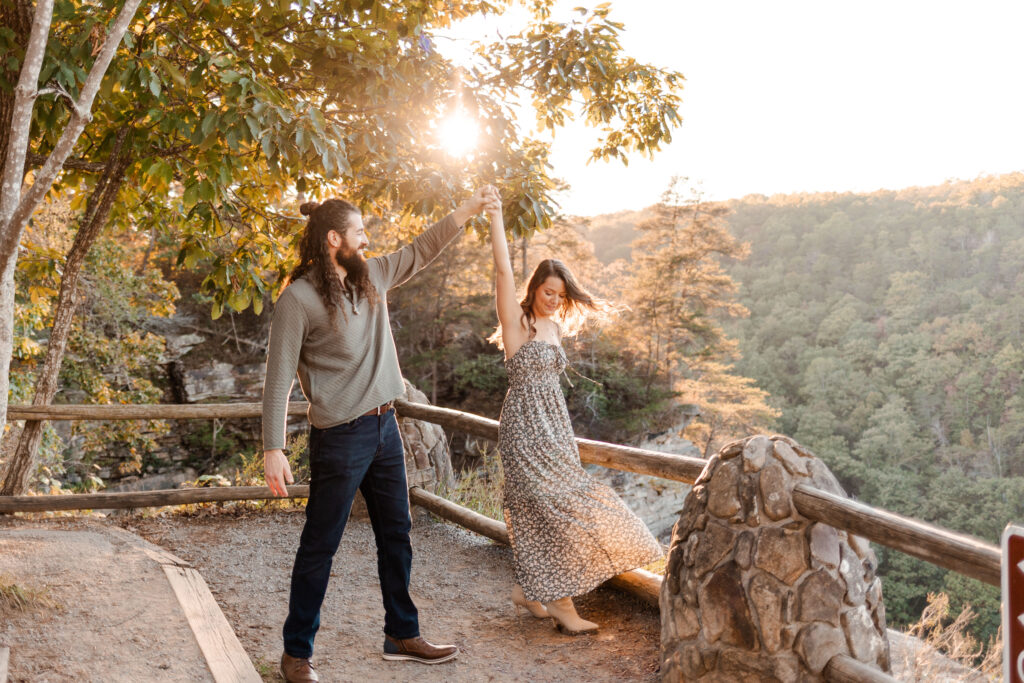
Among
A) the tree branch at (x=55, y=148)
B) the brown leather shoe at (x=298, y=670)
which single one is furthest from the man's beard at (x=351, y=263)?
the brown leather shoe at (x=298, y=670)

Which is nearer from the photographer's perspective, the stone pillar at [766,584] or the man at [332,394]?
the stone pillar at [766,584]

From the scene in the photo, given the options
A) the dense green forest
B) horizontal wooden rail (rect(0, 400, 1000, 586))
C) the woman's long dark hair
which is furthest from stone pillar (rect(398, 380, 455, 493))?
the dense green forest

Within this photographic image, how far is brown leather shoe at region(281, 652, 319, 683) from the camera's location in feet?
9.63

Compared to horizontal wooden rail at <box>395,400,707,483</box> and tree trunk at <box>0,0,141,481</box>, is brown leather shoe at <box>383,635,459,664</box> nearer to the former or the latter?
horizontal wooden rail at <box>395,400,707,483</box>

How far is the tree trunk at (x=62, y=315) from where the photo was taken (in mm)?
5359

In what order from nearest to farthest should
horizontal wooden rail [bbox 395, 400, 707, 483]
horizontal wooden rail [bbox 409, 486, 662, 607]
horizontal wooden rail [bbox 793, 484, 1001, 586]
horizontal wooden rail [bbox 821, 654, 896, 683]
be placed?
horizontal wooden rail [bbox 793, 484, 1001, 586], horizontal wooden rail [bbox 821, 654, 896, 683], horizontal wooden rail [bbox 395, 400, 707, 483], horizontal wooden rail [bbox 409, 486, 662, 607]

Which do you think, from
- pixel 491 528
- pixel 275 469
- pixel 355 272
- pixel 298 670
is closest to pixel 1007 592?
pixel 275 469

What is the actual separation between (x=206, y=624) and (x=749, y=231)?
67.6m

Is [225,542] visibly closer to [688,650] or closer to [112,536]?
[112,536]

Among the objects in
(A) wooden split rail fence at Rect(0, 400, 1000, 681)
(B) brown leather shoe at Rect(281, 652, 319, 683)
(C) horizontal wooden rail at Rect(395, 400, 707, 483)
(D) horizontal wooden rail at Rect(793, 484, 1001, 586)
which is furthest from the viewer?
(C) horizontal wooden rail at Rect(395, 400, 707, 483)

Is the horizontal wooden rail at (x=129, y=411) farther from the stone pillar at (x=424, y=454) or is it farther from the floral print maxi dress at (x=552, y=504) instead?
the floral print maxi dress at (x=552, y=504)

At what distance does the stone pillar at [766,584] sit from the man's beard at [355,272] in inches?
59.9

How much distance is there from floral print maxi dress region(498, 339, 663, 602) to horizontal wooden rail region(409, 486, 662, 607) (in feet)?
1.00

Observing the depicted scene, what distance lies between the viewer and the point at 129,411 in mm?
5512
